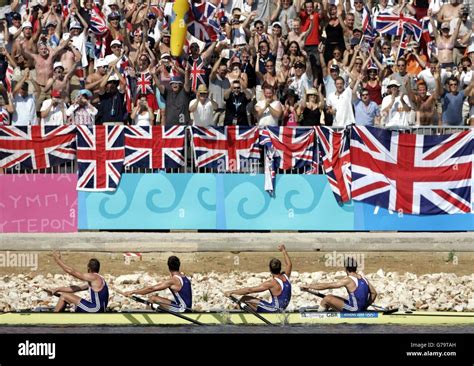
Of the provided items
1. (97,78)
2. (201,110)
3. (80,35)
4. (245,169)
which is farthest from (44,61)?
(245,169)

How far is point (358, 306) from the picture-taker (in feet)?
79.9

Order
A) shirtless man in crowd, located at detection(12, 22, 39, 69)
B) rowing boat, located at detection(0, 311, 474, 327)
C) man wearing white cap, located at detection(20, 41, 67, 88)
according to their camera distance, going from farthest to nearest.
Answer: shirtless man in crowd, located at detection(12, 22, 39, 69)
man wearing white cap, located at detection(20, 41, 67, 88)
rowing boat, located at detection(0, 311, 474, 327)

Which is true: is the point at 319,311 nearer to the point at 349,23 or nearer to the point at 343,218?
the point at 343,218

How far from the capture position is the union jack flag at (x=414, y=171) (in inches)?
1134

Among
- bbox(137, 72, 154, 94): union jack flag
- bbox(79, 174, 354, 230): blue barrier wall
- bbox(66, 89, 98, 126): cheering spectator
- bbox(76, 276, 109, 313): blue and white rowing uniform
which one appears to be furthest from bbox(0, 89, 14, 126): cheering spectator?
Answer: bbox(76, 276, 109, 313): blue and white rowing uniform

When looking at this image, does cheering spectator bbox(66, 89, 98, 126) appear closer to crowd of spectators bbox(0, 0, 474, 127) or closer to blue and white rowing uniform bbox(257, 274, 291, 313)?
crowd of spectators bbox(0, 0, 474, 127)

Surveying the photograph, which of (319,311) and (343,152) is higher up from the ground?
(343,152)

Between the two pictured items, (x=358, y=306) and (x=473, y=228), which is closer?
(x=358, y=306)

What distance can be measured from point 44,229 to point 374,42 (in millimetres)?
7741

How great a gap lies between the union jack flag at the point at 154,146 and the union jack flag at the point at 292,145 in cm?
182

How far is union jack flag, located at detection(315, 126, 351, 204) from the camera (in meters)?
28.5

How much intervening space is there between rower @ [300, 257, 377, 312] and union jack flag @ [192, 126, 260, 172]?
4711 millimetres
